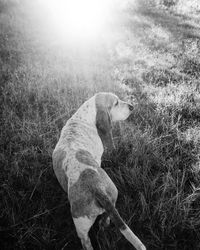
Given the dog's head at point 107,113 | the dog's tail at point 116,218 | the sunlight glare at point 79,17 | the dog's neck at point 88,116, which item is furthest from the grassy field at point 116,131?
the sunlight glare at point 79,17

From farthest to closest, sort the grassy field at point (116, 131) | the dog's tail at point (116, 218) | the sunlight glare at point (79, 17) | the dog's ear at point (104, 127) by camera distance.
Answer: the sunlight glare at point (79, 17)
the dog's ear at point (104, 127)
the grassy field at point (116, 131)
the dog's tail at point (116, 218)

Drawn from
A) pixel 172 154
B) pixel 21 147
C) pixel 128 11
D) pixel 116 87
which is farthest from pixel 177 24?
pixel 21 147

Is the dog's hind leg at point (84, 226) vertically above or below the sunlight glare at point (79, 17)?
below

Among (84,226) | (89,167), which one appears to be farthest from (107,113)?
(84,226)

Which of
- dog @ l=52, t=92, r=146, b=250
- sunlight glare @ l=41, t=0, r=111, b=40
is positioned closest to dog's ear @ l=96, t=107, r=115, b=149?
dog @ l=52, t=92, r=146, b=250

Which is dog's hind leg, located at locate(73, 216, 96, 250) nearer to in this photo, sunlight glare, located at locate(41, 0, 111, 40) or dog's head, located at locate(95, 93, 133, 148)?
dog's head, located at locate(95, 93, 133, 148)

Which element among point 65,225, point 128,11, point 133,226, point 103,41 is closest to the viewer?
point 133,226

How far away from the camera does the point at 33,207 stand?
299cm

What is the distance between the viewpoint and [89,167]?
240 cm

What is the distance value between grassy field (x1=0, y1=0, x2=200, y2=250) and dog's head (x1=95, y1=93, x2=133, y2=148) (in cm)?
41

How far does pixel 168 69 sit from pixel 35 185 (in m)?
4.77

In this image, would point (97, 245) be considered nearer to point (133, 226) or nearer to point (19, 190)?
point (133, 226)

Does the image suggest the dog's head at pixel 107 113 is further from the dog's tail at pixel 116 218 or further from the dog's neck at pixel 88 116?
the dog's tail at pixel 116 218

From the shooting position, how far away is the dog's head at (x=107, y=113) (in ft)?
10.7
